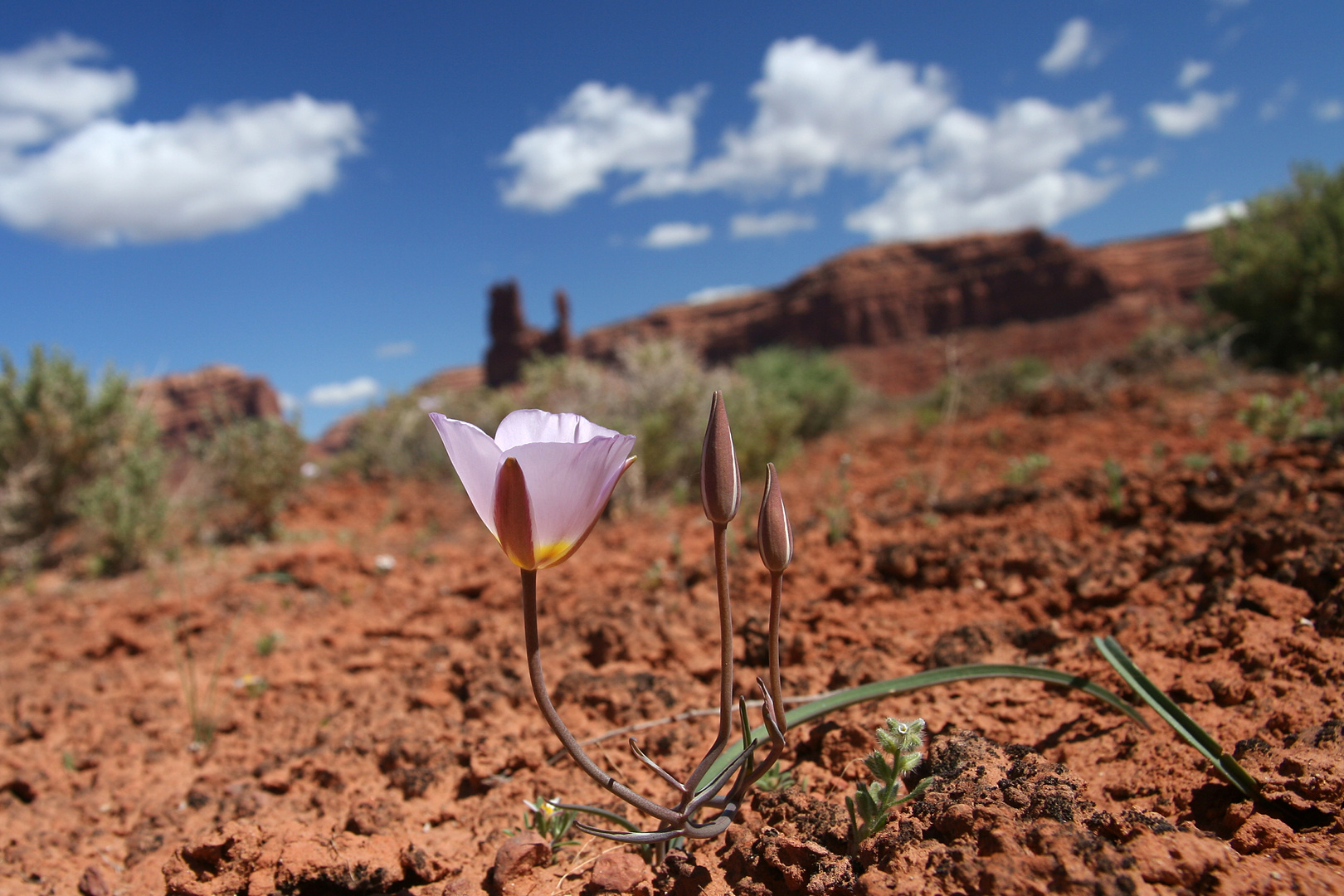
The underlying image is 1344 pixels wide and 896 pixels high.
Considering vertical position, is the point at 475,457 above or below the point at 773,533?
above

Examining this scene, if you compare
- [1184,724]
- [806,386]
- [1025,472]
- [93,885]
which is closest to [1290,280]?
[806,386]

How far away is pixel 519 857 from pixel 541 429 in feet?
2.55

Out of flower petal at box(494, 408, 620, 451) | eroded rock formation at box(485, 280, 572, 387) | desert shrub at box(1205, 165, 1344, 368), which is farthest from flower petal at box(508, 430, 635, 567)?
eroded rock formation at box(485, 280, 572, 387)

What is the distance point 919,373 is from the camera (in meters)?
48.4

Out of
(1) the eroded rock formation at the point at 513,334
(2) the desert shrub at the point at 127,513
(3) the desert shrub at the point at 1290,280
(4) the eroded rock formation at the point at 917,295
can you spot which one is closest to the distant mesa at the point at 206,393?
(1) the eroded rock formation at the point at 513,334

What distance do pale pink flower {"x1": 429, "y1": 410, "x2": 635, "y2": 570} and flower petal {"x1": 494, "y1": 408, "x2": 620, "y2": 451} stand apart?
12 cm

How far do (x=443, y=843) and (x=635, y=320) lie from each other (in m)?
77.2

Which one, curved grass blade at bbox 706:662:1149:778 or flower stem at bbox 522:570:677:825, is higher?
flower stem at bbox 522:570:677:825

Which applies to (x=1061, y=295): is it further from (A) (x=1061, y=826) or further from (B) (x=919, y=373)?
(A) (x=1061, y=826)

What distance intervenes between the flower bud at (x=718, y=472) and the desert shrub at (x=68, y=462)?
19.8ft

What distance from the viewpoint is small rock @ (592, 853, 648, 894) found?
1.25 metres

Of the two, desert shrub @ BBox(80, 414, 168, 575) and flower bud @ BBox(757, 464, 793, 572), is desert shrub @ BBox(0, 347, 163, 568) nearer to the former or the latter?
desert shrub @ BBox(80, 414, 168, 575)

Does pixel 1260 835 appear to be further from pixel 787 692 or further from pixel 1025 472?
pixel 1025 472

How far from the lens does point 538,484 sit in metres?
0.99
